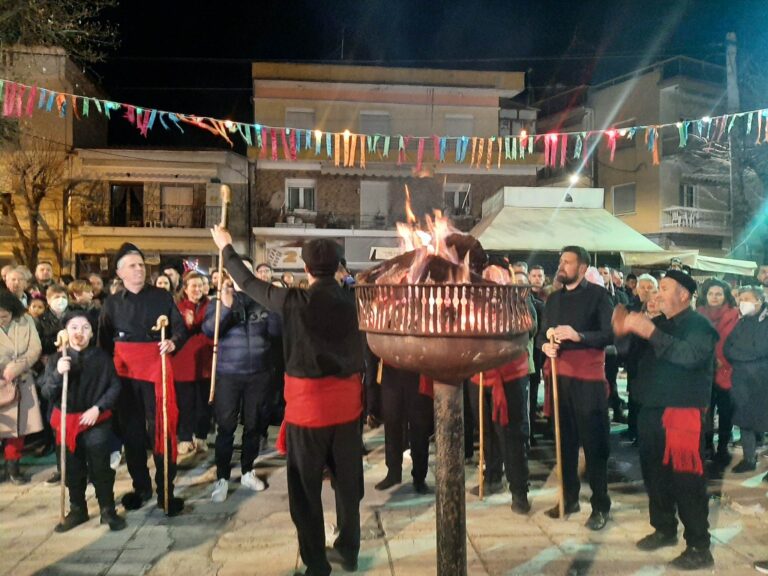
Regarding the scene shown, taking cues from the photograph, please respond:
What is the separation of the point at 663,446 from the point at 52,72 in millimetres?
25434

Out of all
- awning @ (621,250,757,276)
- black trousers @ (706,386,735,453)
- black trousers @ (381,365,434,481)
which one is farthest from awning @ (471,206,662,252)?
black trousers @ (381,365,434,481)

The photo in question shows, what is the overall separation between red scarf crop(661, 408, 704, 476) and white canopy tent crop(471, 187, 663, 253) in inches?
508

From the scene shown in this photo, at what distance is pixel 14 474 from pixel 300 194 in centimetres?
2108

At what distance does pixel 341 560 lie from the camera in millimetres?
3754

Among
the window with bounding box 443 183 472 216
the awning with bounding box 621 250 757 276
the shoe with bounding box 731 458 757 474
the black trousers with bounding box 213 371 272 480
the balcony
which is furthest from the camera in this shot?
the balcony

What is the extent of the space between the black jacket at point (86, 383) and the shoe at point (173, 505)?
963 mm

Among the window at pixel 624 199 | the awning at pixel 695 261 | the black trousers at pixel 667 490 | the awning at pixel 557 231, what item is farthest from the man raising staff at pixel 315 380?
the window at pixel 624 199

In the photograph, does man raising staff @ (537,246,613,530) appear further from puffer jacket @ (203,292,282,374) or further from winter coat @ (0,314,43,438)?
winter coat @ (0,314,43,438)

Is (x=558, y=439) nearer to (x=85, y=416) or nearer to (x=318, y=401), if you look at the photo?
(x=318, y=401)

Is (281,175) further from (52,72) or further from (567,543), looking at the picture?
(567,543)

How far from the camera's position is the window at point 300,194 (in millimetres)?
25578

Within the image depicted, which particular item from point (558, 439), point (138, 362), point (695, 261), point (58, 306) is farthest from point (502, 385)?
point (695, 261)

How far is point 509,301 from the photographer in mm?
2570

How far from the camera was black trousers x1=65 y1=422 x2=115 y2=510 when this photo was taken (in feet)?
14.5
